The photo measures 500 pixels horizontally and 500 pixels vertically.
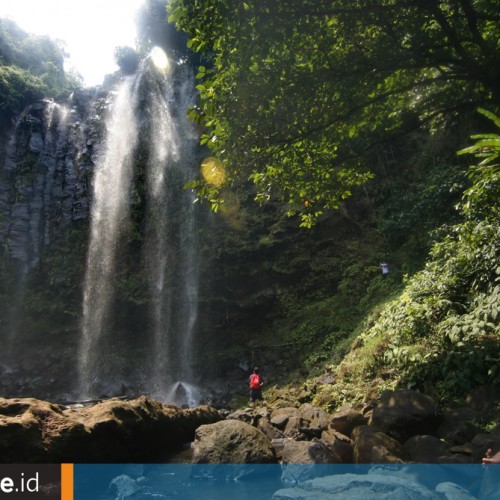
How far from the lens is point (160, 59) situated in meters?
30.7

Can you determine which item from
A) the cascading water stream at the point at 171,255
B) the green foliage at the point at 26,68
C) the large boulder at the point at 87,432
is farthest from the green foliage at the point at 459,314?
the green foliage at the point at 26,68

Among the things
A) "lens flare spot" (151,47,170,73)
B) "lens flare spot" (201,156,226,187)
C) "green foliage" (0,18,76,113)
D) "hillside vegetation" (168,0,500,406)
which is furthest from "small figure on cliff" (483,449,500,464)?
"green foliage" (0,18,76,113)

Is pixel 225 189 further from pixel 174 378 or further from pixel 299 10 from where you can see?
pixel 174 378

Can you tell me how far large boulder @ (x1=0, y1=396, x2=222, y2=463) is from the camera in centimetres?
550

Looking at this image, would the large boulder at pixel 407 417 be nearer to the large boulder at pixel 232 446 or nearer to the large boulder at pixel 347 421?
the large boulder at pixel 347 421

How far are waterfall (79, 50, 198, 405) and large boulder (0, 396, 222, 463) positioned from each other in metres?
8.07

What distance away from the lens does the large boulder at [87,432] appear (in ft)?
18.1

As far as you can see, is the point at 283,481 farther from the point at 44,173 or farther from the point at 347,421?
the point at 44,173

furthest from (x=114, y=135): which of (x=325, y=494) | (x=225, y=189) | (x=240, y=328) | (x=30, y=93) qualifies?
(x=325, y=494)

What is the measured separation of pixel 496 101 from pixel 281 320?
12503 millimetres

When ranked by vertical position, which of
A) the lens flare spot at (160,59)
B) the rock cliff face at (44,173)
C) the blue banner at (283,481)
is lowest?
the blue banner at (283,481)

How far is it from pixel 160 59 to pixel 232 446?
3094 centimetres

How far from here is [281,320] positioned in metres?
17.2

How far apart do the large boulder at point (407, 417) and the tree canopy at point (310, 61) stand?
4436mm
